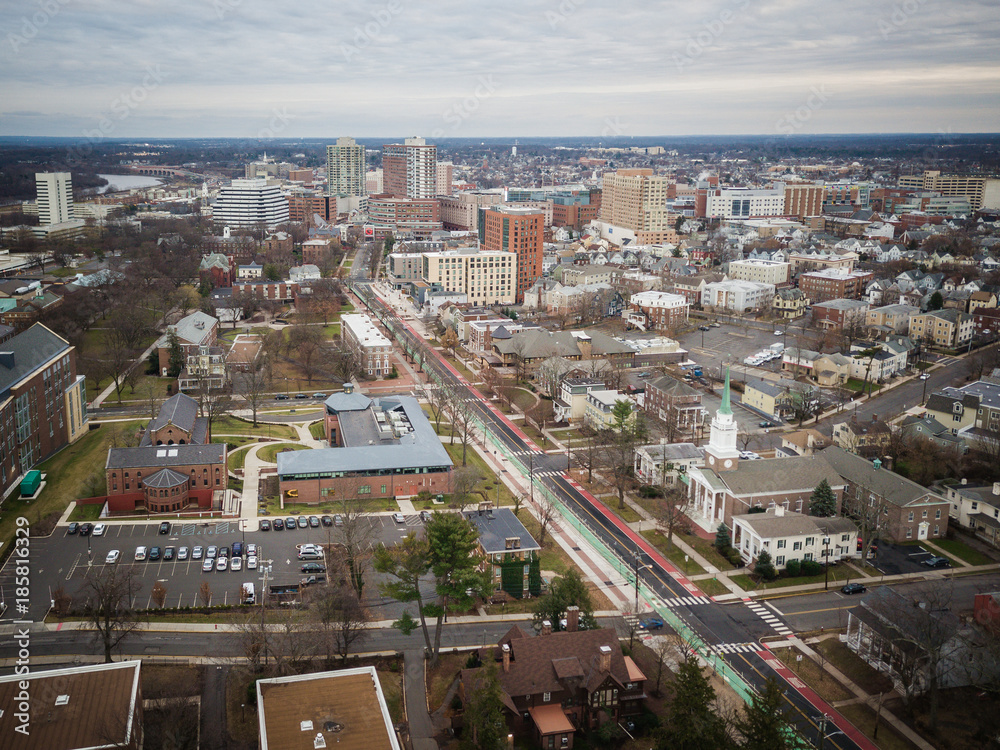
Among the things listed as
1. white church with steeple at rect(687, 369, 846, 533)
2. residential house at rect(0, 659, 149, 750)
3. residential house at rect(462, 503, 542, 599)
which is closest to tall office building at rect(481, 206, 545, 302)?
white church with steeple at rect(687, 369, 846, 533)

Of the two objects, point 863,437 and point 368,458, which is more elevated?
point 863,437

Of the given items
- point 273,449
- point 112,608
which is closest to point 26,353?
point 273,449

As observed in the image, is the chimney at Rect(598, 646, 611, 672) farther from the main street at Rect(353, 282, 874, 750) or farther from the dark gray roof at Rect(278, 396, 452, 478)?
the dark gray roof at Rect(278, 396, 452, 478)

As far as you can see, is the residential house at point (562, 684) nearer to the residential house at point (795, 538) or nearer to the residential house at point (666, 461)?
the residential house at point (795, 538)

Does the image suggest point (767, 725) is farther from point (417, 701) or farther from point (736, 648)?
point (417, 701)

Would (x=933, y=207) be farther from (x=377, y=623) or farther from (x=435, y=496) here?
(x=377, y=623)

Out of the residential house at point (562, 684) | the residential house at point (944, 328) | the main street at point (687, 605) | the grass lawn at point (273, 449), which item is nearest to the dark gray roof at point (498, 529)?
the main street at point (687, 605)
